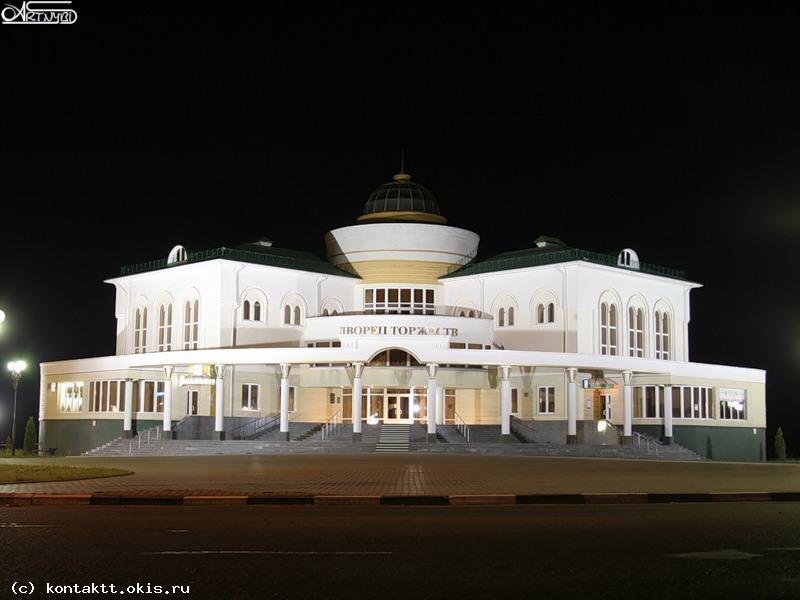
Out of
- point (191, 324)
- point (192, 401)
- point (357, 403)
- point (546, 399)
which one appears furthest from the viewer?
point (191, 324)

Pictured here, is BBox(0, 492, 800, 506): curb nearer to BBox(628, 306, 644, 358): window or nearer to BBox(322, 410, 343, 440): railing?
BBox(322, 410, 343, 440): railing

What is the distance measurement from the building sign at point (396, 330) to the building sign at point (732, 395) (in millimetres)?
14188

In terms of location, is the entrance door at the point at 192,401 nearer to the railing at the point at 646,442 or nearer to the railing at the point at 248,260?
the railing at the point at 248,260

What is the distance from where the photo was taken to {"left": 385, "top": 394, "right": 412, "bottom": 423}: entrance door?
174 ft

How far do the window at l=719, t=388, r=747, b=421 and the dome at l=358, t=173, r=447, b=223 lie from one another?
19185mm

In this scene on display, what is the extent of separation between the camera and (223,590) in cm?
800

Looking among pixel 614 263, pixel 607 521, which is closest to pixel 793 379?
pixel 614 263

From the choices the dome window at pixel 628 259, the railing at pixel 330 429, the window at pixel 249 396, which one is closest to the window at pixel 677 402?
the dome window at pixel 628 259

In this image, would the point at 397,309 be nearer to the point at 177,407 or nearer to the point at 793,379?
the point at 177,407

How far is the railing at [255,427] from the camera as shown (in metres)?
50.2

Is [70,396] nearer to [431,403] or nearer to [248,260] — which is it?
[248,260]

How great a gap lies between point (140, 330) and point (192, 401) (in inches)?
309

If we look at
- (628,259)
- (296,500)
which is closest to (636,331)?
(628,259)

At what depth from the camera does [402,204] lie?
207 feet
